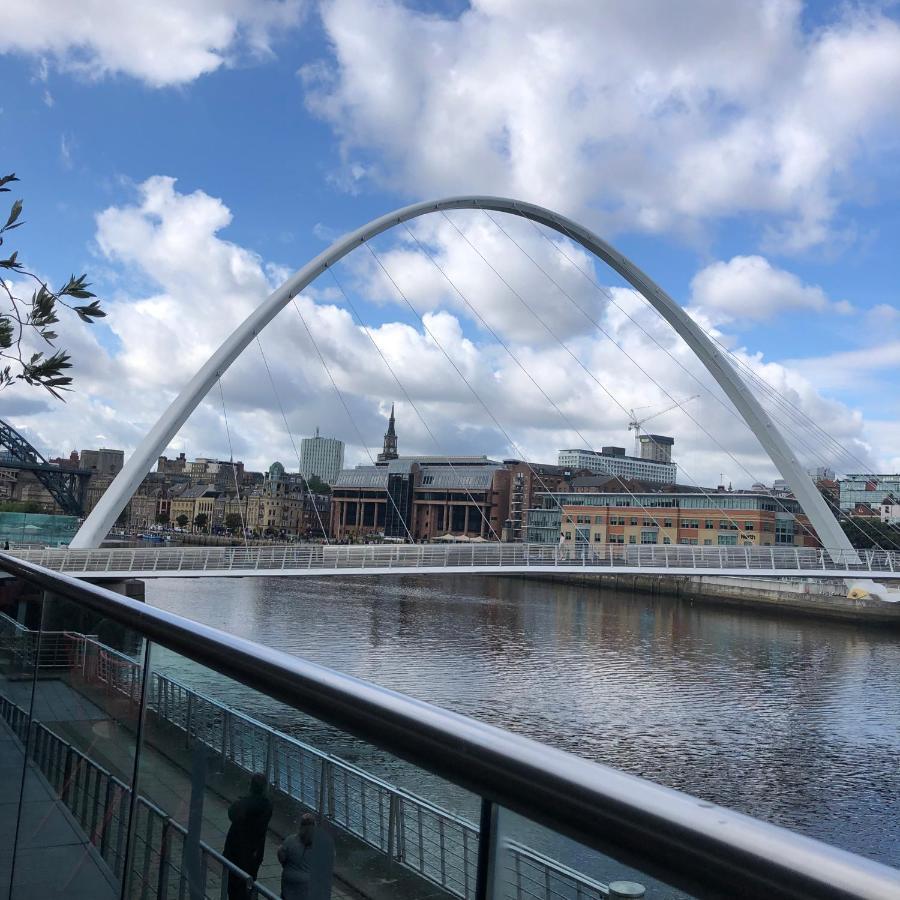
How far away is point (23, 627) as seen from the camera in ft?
6.41

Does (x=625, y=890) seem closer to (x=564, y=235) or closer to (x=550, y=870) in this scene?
(x=550, y=870)

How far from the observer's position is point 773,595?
37.2 meters

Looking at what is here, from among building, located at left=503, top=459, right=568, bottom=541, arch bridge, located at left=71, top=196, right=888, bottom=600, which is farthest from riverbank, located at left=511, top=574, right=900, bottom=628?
building, located at left=503, top=459, right=568, bottom=541

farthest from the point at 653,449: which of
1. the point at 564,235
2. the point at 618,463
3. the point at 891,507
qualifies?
the point at 564,235

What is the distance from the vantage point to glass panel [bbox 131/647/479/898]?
83cm

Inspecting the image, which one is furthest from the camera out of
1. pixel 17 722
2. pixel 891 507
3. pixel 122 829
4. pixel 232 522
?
pixel 232 522

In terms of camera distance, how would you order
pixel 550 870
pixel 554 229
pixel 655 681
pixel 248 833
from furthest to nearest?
pixel 554 229 < pixel 655 681 < pixel 248 833 < pixel 550 870

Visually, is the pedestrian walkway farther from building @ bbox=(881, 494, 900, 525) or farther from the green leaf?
building @ bbox=(881, 494, 900, 525)

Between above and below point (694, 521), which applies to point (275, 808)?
below

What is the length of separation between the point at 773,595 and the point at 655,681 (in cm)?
2033

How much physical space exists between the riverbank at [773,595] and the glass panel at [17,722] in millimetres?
31162

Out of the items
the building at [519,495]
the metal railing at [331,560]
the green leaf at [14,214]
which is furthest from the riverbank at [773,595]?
the green leaf at [14,214]

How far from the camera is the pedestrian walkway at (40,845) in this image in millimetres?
1432

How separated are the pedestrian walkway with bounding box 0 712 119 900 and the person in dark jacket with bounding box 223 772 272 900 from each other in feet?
1.37
